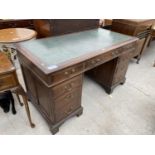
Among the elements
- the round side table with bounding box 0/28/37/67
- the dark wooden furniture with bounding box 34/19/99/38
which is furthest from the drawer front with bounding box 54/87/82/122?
the round side table with bounding box 0/28/37/67

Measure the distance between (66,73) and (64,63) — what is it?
0.08m

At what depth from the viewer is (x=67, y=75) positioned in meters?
1.05

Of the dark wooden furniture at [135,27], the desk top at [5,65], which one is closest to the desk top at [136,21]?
the dark wooden furniture at [135,27]

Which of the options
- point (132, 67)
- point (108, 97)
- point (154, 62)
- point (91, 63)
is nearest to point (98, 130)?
point (108, 97)

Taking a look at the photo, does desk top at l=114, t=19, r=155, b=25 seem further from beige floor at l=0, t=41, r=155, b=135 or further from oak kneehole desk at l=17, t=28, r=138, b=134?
beige floor at l=0, t=41, r=155, b=135

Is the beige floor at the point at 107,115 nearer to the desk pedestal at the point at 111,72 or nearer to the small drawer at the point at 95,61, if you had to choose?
the desk pedestal at the point at 111,72

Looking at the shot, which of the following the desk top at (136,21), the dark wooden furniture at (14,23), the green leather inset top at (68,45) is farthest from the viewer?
the dark wooden furniture at (14,23)

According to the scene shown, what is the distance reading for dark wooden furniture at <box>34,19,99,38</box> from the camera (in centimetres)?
144

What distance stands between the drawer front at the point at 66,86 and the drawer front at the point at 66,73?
0.18ft

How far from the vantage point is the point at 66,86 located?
1130 mm

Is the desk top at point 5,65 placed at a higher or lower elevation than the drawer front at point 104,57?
higher

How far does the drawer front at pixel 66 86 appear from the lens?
1070 mm

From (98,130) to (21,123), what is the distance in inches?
32.0
